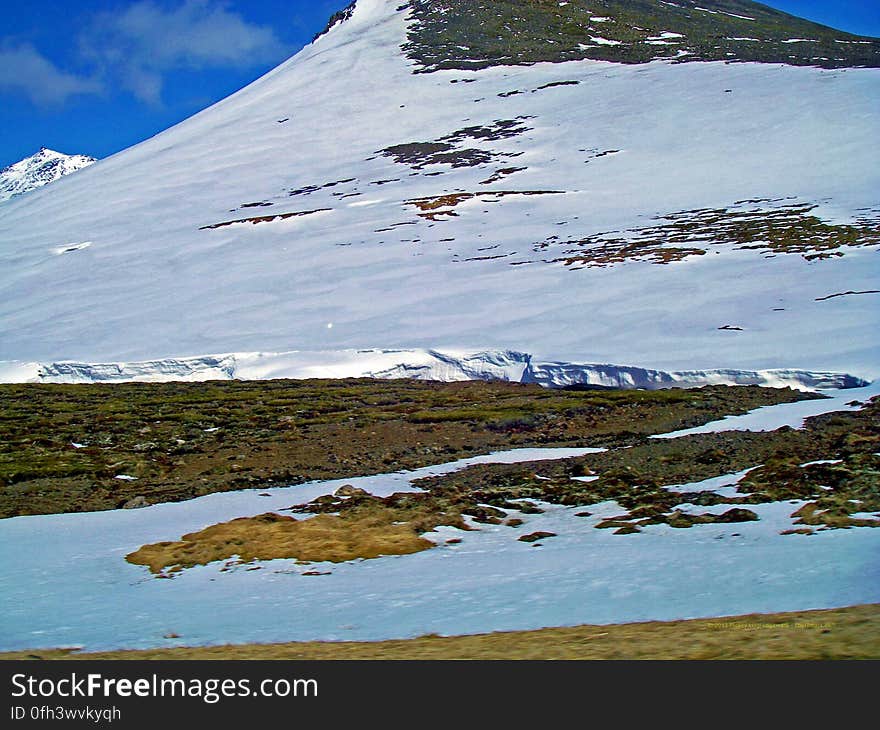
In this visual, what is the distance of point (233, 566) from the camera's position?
50.3ft

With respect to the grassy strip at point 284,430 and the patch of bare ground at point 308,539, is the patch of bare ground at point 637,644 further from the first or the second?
the grassy strip at point 284,430

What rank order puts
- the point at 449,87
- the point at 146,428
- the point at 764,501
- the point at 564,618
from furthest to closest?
1. the point at 449,87
2. the point at 146,428
3. the point at 764,501
4. the point at 564,618

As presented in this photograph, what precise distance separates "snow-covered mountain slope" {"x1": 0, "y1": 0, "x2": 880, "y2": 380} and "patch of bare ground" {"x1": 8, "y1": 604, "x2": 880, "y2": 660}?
22.7 metres

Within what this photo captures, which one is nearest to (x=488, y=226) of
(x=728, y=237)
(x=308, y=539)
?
(x=728, y=237)

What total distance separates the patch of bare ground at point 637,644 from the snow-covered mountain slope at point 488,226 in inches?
894

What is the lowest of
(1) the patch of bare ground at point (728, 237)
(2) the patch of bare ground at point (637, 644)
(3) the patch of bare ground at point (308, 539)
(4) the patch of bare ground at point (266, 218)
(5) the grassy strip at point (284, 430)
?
(2) the patch of bare ground at point (637, 644)

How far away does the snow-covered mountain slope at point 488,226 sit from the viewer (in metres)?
42.5

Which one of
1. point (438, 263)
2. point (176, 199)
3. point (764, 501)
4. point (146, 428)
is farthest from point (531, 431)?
point (176, 199)

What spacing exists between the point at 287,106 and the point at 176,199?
39239 mm

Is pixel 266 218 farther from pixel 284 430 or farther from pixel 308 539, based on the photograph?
pixel 308 539

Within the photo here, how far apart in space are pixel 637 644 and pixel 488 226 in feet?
199

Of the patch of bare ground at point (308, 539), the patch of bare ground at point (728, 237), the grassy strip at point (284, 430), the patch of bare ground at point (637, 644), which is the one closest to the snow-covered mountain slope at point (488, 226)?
the patch of bare ground at point (728, 237)

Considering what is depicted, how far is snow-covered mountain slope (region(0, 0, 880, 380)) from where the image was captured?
42469 millimetres

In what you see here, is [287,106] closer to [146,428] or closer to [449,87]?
[449,87]
